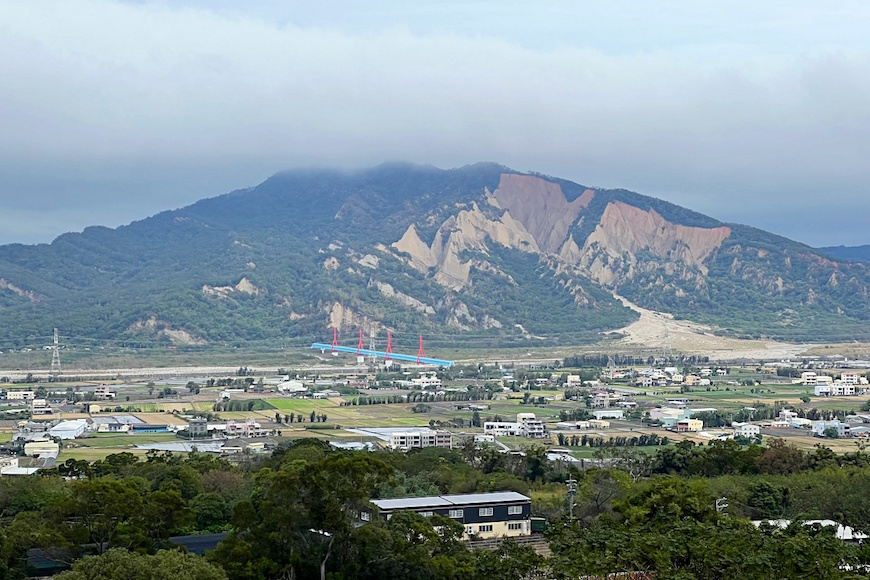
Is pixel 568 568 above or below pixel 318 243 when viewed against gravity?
below

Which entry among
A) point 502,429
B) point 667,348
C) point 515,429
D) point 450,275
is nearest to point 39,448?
point 502,429

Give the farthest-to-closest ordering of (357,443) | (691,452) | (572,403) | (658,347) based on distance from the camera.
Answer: (658,347), (572,403), (357,443), (691,452)

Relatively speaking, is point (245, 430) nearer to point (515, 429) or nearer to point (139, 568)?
point (515, 429)

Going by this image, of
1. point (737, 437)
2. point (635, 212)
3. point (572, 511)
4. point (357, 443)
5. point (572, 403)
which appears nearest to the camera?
point (572, 511)

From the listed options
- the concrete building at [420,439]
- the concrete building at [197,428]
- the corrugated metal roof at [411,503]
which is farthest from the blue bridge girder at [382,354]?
the corrugated metal roof at [411,503]

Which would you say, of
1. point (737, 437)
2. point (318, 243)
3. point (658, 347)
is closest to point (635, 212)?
point (318, 243)

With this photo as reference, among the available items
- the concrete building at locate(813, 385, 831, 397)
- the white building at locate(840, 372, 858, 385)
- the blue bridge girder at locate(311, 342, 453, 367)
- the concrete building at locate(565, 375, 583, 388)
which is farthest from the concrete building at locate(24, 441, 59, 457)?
the blue bridge girder at locate(311, 342, 453, 367)

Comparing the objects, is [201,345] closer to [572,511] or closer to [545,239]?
[545,239]

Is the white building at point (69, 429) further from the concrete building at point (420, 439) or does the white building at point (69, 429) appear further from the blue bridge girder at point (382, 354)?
the blue bridge girder at point (382, 354)
